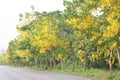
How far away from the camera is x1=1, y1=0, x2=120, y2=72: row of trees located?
90.7 ft

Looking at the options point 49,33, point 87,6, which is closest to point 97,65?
point 49,33

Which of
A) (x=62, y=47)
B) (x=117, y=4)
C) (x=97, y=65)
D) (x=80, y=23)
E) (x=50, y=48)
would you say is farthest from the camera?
(x=50, y=48)

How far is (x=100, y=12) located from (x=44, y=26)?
2755 cm

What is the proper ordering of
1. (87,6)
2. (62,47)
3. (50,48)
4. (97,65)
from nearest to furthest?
(87,6)
(97,65)
(62,47)
(50,48)

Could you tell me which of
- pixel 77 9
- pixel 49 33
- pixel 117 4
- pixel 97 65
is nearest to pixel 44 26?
pixel 49 33

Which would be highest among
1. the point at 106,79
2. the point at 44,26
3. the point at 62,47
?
the point at 44,26

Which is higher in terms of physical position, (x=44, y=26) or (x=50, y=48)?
(x=44, y=26)

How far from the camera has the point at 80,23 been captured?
99.8ft

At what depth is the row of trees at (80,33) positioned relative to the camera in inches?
1089

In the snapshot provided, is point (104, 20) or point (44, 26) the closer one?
point (104, 20)

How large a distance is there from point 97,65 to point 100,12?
1908 centimetres

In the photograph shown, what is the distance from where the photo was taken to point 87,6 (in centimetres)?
2859

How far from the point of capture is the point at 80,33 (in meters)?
31.7

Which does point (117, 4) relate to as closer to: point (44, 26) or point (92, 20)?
point (92, 20)
